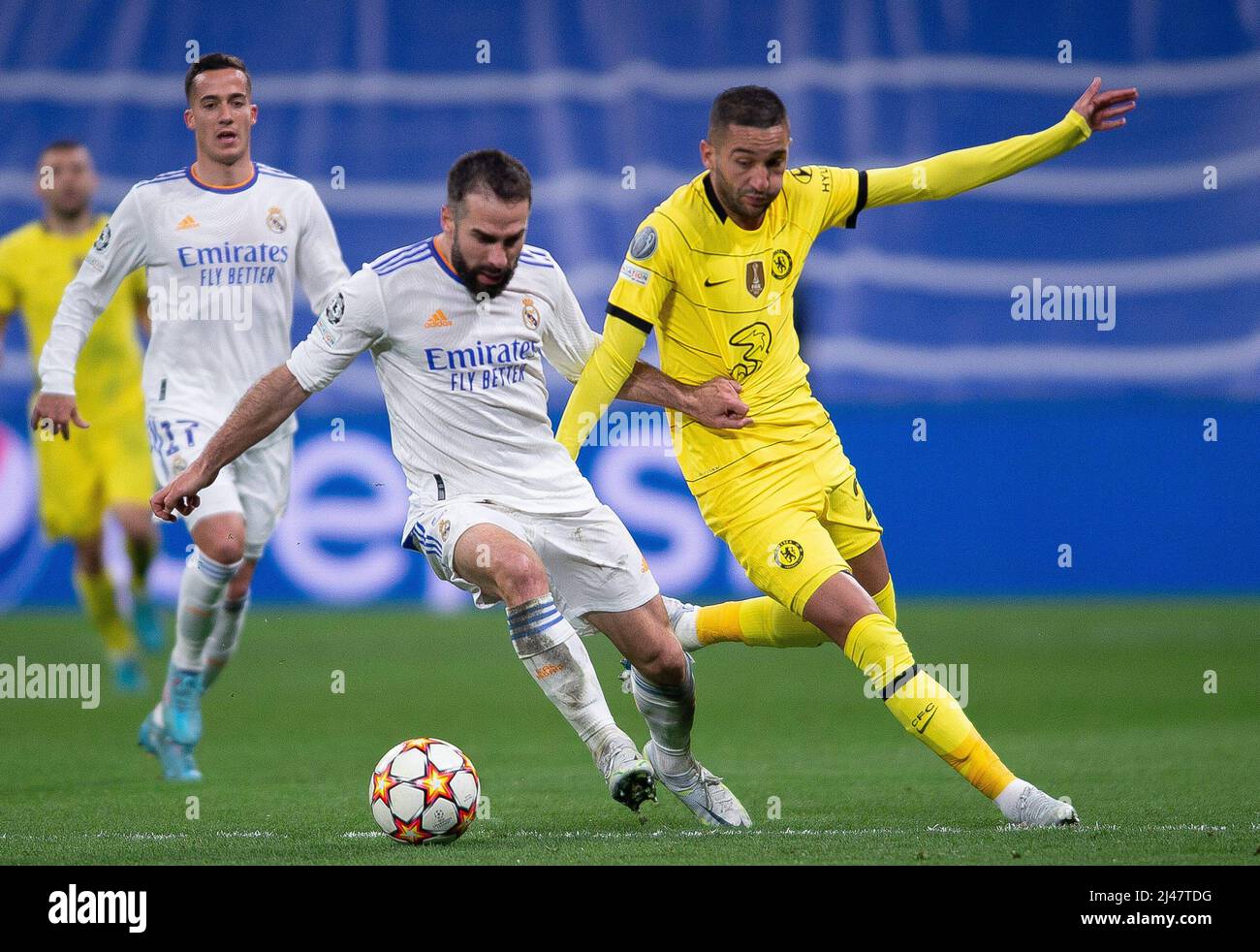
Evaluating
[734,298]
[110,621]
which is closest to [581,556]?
[734,298]

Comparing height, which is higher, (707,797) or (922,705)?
(922,705)

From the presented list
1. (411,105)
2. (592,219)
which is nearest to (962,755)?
(592,219)

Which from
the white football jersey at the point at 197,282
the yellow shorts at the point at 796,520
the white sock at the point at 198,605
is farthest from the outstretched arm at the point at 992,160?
the white sock at the point at 198,605

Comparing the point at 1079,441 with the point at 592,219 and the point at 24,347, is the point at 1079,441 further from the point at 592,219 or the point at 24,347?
the point at 24,347

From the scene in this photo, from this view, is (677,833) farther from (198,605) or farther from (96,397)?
(96,397)

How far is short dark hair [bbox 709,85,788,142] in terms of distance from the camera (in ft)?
18.2

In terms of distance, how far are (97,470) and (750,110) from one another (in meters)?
6.52

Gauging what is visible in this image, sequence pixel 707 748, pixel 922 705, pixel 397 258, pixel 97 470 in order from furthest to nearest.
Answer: pixel 97 470
pixel 707 748
pixel 397 258
pixel 922 705

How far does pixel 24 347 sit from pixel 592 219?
16.6 ft

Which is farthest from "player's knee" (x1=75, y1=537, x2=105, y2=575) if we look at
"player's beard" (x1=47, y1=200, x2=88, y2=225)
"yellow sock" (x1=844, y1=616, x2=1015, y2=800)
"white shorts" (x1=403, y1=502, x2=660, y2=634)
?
"yellow sock" (x1=844, y1=616, x2=1015, y2=800)

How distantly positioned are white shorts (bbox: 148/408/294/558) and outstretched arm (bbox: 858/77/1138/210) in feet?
8.86

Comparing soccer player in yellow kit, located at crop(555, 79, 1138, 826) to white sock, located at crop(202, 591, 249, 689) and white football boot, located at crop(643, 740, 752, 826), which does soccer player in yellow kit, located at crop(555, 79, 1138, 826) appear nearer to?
white football boot, located at crop(643, 740, 752, 826)

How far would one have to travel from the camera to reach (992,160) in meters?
5.91

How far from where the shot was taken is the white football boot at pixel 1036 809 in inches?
202
